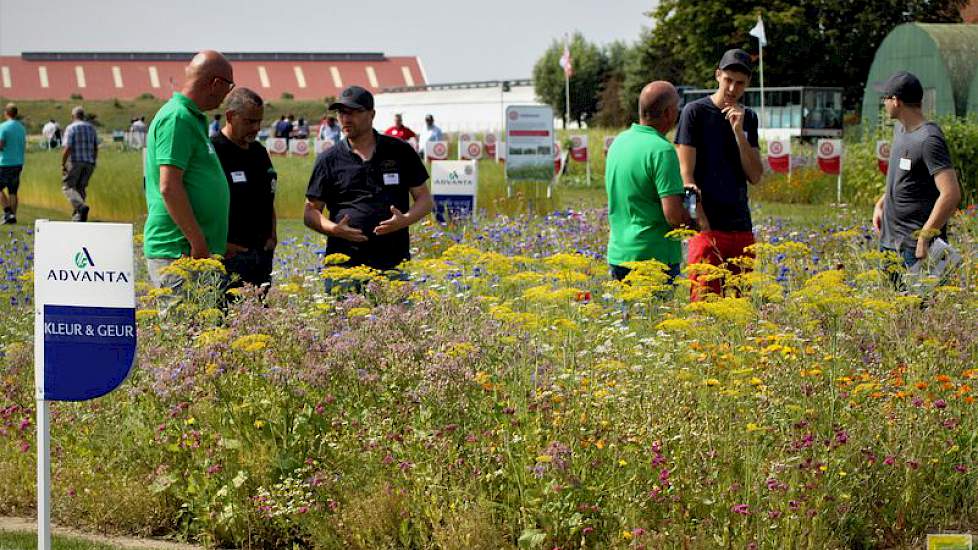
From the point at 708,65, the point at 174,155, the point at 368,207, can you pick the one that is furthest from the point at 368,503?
the point at 708,65

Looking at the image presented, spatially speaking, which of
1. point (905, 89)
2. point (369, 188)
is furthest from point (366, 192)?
point (905, 89)

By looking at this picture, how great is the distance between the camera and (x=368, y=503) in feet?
16.4

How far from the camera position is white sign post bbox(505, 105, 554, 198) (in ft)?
61.3

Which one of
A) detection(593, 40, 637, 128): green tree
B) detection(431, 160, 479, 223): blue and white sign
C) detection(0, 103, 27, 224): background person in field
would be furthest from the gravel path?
detection(593, 40, 637, 128): green tree

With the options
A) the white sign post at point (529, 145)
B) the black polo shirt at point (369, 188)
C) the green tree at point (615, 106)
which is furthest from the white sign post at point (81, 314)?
the green tree at point (615, 106)

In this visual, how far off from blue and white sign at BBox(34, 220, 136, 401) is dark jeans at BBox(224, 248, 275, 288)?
238 centimetres

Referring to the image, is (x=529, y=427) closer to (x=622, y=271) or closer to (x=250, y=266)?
(x=622, y=271)

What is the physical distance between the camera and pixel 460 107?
76500 millimetres

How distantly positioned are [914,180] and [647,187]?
5.19ft

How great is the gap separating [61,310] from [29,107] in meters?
104

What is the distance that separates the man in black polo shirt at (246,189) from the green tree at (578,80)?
83481mm

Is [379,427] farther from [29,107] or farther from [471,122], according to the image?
[29,107]

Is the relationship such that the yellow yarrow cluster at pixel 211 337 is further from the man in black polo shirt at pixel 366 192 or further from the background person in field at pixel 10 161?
the background person in field at pixel 10 161

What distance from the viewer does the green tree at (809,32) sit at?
2132 inches
